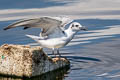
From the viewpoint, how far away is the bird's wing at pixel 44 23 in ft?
46.3

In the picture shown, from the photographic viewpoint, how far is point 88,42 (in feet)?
60.4

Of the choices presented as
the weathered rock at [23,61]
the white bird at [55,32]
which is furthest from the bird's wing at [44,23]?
the weathered rock at [23,61]

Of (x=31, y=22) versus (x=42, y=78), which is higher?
(x=31, y=22)

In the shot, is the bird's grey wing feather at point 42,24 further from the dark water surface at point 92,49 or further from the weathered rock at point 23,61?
the dark water surface at point 92,49

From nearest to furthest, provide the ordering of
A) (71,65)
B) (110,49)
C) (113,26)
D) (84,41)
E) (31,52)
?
(31,52), (71,65), (110,49), (84,41), (113,26)

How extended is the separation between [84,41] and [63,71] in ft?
13.9

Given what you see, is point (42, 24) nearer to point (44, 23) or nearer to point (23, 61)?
point (44, 23)

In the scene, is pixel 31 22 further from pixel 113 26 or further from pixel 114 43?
pixel 113 26

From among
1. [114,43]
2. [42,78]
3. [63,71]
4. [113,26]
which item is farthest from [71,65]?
[113,26]

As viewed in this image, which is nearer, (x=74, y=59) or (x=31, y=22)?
(x=31, y=22)

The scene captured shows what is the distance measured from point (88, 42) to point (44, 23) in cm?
403

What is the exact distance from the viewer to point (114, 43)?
18.1 metres

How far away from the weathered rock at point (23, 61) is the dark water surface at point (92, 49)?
0.54 m

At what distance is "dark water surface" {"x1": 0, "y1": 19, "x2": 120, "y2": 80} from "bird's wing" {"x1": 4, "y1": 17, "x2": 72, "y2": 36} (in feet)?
4.17
